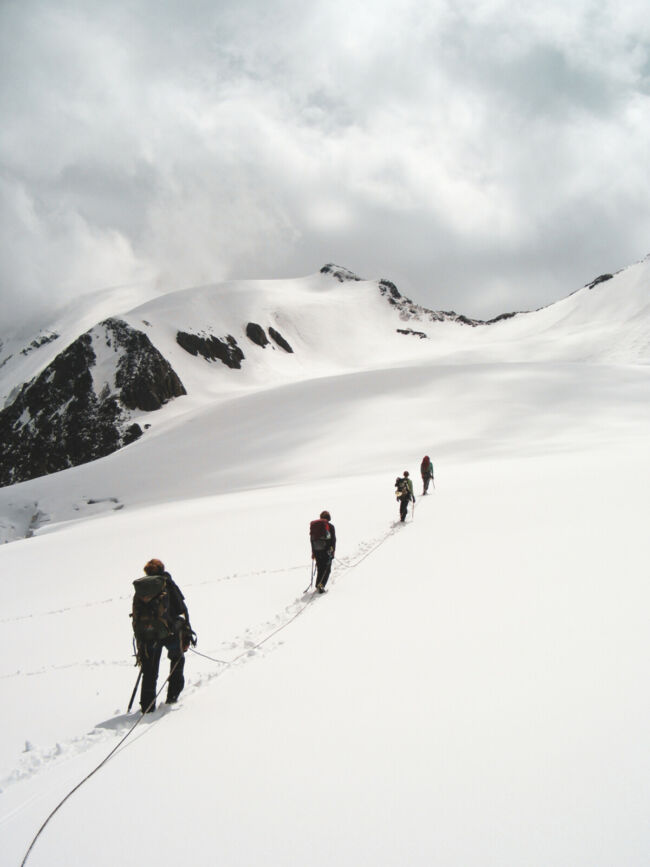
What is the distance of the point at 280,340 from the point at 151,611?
123 metres

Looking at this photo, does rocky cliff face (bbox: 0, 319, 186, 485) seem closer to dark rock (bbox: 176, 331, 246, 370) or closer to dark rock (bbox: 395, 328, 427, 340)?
dark rock (bbox: 176, 331, 246, 370)

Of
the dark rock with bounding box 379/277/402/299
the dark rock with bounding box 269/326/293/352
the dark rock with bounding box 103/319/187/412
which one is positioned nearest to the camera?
the dark rock with bounding box 103/319/187/412

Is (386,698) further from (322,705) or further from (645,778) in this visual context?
(645,778)

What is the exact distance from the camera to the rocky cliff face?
85.3 metres

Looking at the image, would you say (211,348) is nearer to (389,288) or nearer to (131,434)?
(131,434)

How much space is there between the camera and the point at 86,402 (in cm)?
9112

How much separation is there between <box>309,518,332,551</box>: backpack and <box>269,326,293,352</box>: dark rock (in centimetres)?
11615

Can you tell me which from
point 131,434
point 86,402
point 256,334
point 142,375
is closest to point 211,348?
point 256,334

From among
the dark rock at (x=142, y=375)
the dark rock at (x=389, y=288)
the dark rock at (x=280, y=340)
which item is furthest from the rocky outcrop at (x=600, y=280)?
the dark rock at (x=142, y=375)

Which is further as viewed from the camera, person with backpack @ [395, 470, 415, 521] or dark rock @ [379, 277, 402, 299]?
dark rock @ [379, 277, 402, 299]

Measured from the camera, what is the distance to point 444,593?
7770 mm

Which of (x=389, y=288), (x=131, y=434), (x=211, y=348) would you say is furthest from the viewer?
(x=389, y=288)

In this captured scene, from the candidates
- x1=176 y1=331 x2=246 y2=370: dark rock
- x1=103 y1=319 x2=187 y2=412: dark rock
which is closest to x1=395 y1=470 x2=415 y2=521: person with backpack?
x1=103 y1=319 x2=187 y2=412: dark rock

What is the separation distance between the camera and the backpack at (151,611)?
582 centimetres
